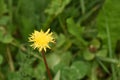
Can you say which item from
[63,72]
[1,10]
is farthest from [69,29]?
[1,10]

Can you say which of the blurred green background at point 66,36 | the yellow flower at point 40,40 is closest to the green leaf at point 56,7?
the blurred green background at point 66,36

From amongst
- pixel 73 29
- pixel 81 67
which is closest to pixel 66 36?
pixel 73 29

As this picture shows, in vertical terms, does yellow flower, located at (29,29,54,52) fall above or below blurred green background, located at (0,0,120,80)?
below

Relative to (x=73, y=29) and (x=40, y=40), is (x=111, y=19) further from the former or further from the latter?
(x=40, y=40)

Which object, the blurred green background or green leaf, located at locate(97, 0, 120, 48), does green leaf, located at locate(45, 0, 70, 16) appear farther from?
green leaf, located at locate(97, 0, 120, 48)

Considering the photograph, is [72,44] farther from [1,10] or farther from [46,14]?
[1,10]

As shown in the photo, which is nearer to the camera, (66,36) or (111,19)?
(111,19)

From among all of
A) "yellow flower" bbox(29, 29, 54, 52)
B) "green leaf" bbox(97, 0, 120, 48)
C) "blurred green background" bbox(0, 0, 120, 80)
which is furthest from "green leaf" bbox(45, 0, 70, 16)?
"yellow flower" bbox(29, 29, 54, 52)

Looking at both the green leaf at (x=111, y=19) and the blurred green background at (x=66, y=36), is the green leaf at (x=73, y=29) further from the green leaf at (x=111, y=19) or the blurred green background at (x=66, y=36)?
the green leaf at (x=111, y=19)
